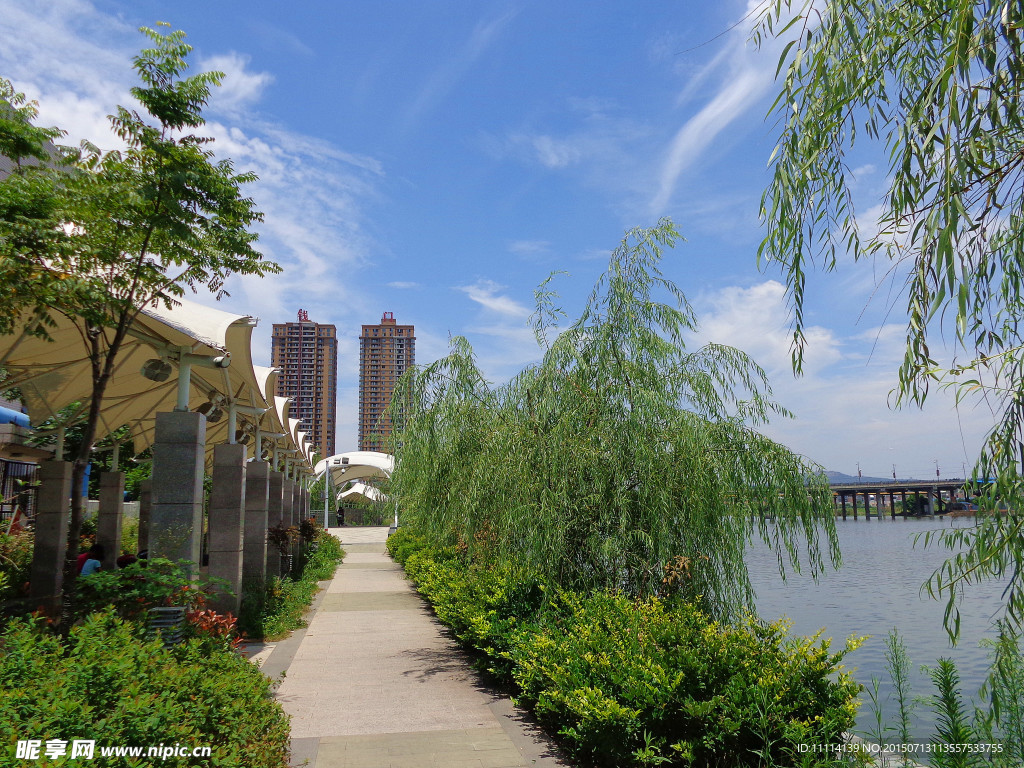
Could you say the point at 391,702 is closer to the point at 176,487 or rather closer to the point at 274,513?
the point at 176,487

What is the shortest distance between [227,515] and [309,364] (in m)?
62.9

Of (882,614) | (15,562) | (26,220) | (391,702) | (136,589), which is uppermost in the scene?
(26,220)

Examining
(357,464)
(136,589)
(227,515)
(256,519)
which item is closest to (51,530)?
(227,515)

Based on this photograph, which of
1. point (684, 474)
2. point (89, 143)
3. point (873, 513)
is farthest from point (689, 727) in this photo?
point (873, 513)

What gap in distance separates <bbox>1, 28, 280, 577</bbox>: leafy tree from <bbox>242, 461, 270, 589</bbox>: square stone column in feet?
22.0

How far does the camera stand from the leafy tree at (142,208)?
20.5ft

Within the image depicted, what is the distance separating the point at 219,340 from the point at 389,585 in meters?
11.9

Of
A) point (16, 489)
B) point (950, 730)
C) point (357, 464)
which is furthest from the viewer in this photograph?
point (357, 464)

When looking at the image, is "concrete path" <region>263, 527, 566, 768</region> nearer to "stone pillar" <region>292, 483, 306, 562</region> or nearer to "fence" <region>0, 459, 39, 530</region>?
"fence" <region>0, 459, 39, 530</region>

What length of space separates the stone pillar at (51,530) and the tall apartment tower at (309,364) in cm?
5667

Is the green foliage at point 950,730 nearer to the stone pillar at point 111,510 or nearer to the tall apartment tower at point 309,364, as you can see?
the stone pillar at point 111,510

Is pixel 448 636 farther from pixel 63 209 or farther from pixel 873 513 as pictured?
pixel 873 513

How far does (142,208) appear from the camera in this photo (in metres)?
6.25

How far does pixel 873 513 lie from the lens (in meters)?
121
